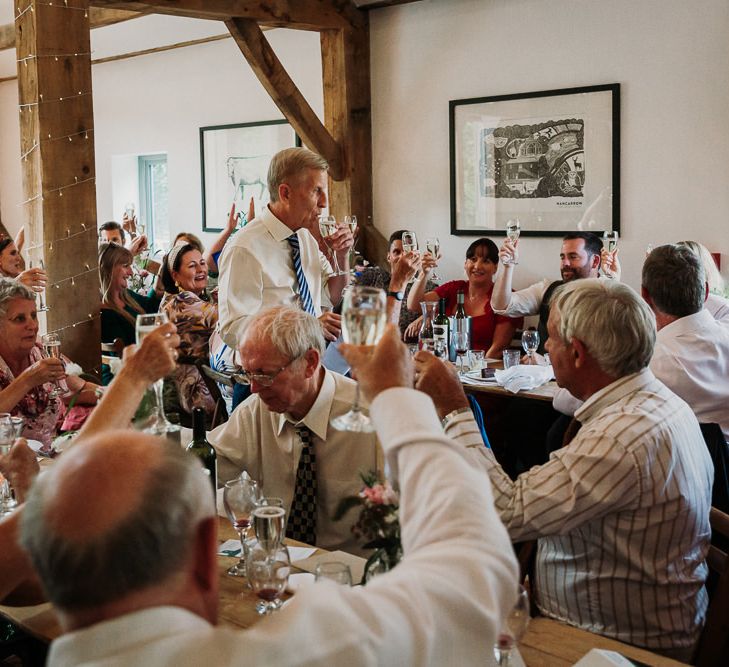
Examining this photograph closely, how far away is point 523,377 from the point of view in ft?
13.9

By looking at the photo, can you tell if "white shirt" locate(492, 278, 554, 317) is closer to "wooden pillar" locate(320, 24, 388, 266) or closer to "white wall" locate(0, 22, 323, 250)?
"wooden pillar" locate(320, 24, 388, 266)

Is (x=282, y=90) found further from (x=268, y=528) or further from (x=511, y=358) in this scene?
(x=268, y=528)

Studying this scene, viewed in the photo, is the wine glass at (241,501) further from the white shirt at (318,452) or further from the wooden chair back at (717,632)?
the wooden chair back at (717,632)

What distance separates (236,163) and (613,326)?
259 inches

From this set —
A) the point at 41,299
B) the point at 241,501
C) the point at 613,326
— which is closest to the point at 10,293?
the point at 41,299

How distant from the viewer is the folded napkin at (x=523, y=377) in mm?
4207

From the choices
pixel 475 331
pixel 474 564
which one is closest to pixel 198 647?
pixel 474 564

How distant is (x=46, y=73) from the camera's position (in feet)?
15.5

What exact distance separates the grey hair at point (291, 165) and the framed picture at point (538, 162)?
8.35 feet

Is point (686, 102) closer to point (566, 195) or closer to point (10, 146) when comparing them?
point (566, 195)

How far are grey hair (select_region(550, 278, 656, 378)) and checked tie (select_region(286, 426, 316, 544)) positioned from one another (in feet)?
2.79

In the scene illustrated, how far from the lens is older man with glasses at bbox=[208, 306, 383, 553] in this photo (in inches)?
102

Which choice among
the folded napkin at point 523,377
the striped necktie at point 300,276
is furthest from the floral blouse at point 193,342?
the folded napkin at point 523,377

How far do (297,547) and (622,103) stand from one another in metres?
4.50
